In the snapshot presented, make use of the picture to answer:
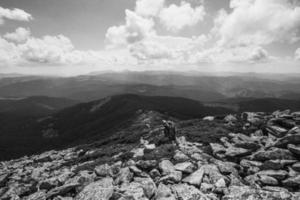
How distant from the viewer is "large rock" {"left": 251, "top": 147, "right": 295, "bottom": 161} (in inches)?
632

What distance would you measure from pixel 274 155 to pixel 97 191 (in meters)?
16.8

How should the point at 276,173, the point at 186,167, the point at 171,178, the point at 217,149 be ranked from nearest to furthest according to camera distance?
the point at 276,173 < the point at 171,178 < the point at 186,167 < the point at 217,149

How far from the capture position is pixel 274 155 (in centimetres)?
1631

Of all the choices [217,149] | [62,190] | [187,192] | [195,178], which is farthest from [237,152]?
[62,190]

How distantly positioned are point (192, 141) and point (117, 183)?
1349cm

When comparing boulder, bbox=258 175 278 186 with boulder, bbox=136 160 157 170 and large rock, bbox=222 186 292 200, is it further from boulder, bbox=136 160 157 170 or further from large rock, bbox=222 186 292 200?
boulder, bbox=136 160 157 170

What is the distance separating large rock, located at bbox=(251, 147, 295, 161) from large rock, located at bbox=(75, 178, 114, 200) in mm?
14262

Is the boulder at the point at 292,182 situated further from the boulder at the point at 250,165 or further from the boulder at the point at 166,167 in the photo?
the boulder at the point at 166,167

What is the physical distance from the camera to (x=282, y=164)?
14953mm

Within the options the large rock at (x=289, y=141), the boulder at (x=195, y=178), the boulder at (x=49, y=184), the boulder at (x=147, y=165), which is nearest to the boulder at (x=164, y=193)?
the boulder at (x=195, y=178)

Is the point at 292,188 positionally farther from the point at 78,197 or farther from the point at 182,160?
the point at 78,197

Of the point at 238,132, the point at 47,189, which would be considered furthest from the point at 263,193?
the point at 47,189

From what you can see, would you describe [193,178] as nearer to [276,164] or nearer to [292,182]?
[292,182]

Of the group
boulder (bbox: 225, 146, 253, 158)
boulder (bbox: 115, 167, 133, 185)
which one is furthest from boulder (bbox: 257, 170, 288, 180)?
boulder (bbox: 115, 167, 133, 185)
